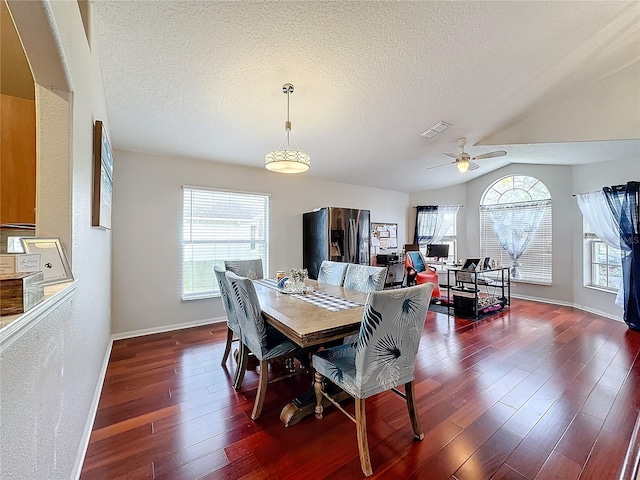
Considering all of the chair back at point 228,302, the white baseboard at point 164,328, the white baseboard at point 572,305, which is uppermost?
the chair back at point 228,302

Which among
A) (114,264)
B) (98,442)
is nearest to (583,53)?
(98,442)

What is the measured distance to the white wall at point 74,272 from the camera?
0.75 meters

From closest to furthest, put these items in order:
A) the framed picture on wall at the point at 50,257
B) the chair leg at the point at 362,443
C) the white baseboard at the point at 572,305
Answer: the framed picture on wall at the point at 50,257, the chair leg at the point at 362,443, the white baseboard at the point at 572,305

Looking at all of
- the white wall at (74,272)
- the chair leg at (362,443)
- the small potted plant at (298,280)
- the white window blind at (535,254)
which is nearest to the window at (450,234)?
the white window blind at (535,254)

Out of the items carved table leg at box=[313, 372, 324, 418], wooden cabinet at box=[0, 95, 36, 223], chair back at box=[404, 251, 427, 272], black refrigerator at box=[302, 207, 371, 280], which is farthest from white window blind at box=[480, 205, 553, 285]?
wooden cabinet at box=[0, 95, 36, 223]

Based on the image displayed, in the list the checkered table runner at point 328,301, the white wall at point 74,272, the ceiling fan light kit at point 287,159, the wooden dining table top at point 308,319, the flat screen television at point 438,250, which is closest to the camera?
the white wall at point 74,272

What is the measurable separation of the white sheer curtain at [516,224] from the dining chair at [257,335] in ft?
17.8

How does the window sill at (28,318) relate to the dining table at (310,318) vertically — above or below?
above

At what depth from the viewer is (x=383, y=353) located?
1504 mm

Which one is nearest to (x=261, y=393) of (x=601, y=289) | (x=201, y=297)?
(x=201, y=297)

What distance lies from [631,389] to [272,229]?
169 inches

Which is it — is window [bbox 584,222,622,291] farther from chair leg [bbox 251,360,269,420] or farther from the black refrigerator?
chair leg [bbox 251,360,269,420]

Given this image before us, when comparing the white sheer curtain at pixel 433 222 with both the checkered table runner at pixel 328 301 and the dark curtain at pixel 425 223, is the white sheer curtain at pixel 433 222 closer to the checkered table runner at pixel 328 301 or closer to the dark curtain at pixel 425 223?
the dark curtain at pixel 425 223

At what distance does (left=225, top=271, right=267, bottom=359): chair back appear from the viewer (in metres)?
1.83
